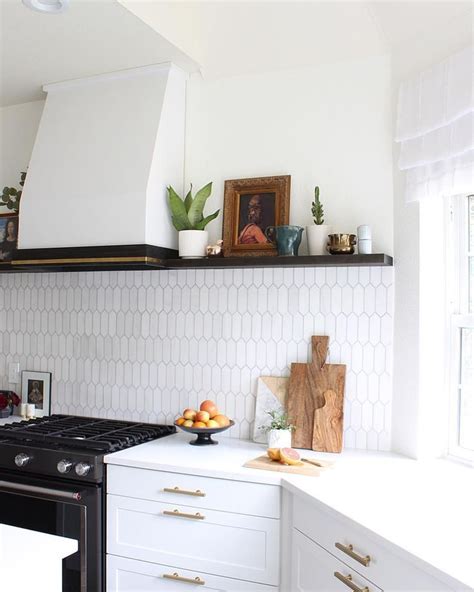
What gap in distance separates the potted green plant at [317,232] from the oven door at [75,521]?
1377 mm

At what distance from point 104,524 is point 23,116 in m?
2.33

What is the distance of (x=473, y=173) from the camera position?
2324mm

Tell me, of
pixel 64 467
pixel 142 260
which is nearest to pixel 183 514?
pixel 64 467

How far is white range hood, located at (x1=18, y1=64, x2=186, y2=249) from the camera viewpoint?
3.06m

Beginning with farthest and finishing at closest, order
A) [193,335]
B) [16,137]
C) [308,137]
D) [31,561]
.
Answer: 1. [16,137]
2. [193,335]
3. [308,137]
4. [31,561]

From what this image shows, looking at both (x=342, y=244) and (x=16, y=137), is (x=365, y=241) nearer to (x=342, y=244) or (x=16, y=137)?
(x=342, y=244)

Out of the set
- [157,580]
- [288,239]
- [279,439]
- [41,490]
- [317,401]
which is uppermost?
[288,239]

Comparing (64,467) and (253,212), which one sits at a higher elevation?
(253,212)

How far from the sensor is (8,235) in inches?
143

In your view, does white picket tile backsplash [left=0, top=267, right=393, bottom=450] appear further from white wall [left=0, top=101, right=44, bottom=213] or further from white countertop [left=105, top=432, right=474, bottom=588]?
white wall [left=0, top=101, right=44, bottom=213]

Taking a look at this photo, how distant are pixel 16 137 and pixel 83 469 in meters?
2.06

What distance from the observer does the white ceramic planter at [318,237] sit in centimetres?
287

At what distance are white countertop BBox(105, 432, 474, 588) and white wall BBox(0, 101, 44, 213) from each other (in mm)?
1821

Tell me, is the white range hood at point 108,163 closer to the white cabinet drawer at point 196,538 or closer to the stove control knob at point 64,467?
the stove control knob at point 64,467
